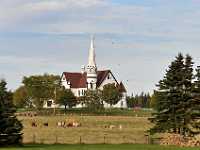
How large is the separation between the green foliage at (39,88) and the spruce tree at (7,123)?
94.2 m

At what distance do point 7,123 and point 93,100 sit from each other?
12023 cm

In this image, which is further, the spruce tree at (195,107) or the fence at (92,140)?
the spruce tree at (195,107)

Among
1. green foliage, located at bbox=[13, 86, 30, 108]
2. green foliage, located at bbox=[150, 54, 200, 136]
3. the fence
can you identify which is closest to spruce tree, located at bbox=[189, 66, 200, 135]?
green foliage, located at bbox=[150, 54, 200, 136]

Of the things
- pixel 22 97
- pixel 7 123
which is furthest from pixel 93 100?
pixel 7 123

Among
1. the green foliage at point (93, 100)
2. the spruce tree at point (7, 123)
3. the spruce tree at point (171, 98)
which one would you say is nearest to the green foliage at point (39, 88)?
the green foliage at point (93, 100)

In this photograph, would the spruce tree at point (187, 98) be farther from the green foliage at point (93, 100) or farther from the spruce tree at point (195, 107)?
the green foliage at point (93, 100)

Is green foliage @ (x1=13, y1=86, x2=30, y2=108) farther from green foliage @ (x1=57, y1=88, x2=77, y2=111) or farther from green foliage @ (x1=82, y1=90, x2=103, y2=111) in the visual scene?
green foliage @ (x1=82, y1=90, x2=103, y2=111)

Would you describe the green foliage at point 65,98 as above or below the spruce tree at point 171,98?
above

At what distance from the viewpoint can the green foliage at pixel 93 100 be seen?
167 meters

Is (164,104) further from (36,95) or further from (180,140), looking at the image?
(36,95)

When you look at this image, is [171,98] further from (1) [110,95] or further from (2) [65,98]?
(1) [110,95]

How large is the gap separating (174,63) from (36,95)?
9012cm

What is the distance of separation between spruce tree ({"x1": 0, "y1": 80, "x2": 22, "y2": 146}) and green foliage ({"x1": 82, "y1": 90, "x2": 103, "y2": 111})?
373 feet

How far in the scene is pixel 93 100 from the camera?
559 feet
